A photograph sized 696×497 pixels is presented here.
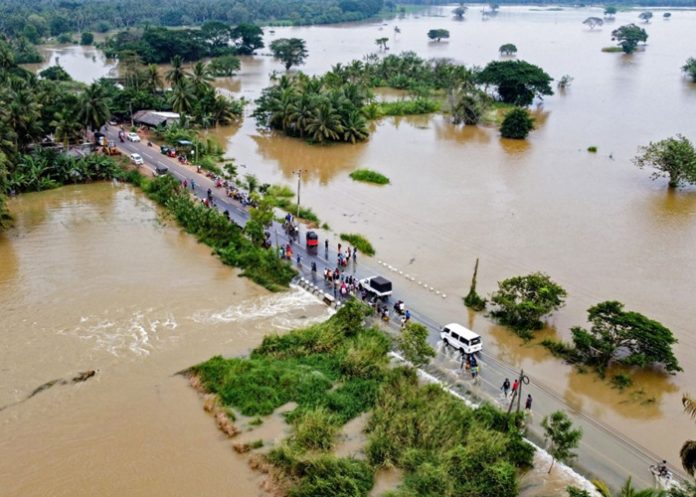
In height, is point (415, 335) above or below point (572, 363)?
above

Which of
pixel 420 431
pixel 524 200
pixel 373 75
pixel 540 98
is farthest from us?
pixel 373 75

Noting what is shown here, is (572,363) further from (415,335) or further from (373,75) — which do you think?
(373,75)

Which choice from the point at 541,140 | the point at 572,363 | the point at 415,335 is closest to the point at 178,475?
the point at 415,335

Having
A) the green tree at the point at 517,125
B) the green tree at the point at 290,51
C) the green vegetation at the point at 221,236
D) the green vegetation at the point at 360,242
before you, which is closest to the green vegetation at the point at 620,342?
the green vegetation at the point at 360,242

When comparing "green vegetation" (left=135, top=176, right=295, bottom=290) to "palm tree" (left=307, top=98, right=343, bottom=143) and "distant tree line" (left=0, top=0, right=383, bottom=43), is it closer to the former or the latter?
"palm tree" (left=307, top=98, right=343, bottom=143)

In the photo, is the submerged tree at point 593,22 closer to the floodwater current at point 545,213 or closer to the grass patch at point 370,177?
the floodwater current at point 545,213

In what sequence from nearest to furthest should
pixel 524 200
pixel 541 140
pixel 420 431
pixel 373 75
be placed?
pixel 420 431, pixel 524 200, pixel 541 140, pixel 373 75

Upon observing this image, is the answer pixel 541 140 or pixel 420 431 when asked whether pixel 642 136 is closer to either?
pixel 541 140

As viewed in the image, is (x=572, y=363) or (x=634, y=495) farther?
(x=572, y=363)
